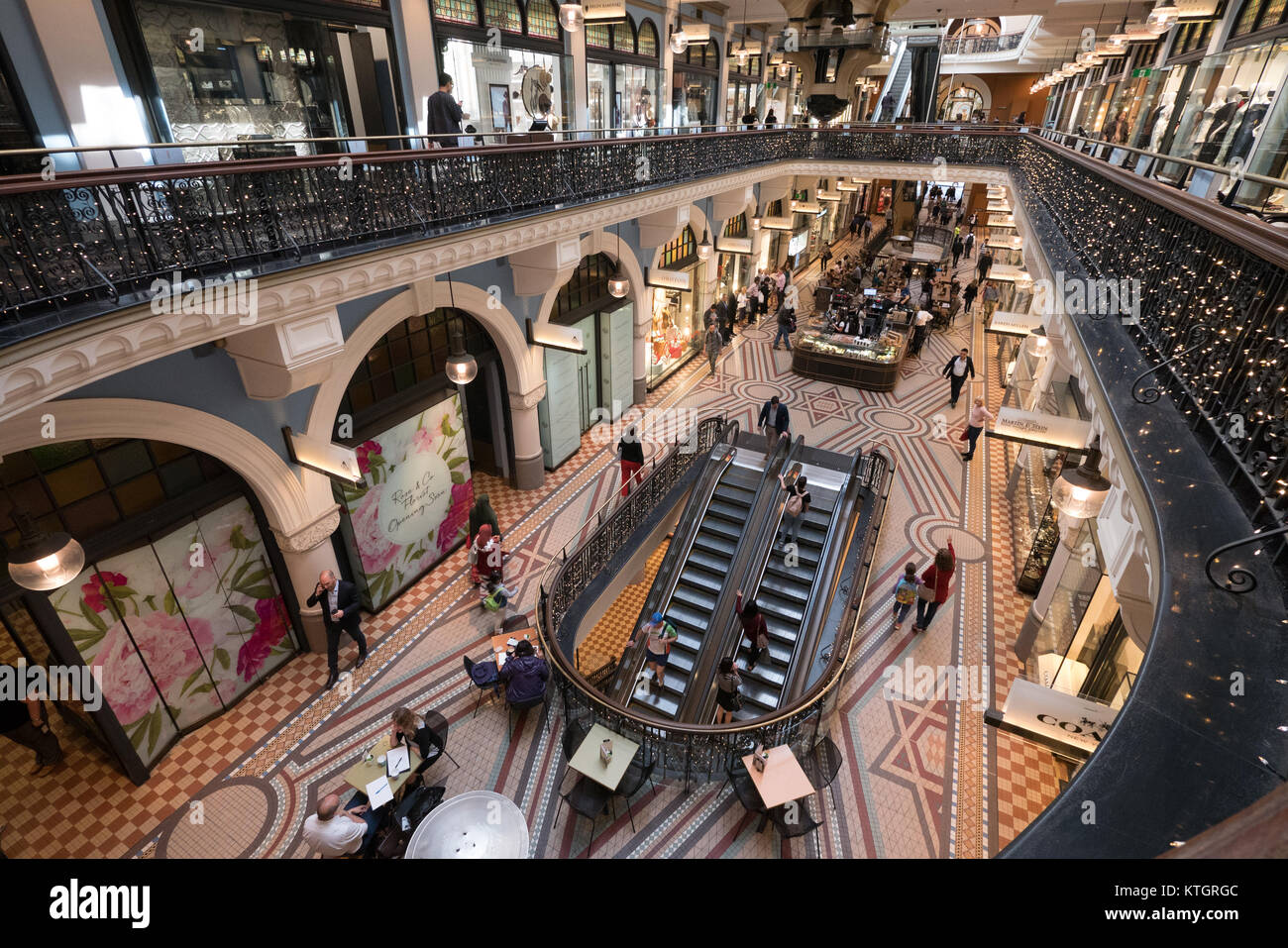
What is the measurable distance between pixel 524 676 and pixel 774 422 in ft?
20.8

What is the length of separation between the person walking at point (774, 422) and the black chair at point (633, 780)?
557 cm

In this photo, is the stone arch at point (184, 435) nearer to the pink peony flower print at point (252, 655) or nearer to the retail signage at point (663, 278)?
the pink peony flower print at point (252, 655)

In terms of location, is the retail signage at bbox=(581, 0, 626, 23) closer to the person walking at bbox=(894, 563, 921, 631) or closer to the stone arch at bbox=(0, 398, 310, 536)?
the stone arch at bbox=(0, 398, 310, 536)

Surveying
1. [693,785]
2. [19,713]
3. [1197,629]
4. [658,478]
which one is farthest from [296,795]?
[1197,629]

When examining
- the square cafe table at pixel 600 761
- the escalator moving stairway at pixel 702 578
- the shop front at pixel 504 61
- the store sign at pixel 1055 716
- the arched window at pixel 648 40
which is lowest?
the escalator moving stairway at pixel 702 578

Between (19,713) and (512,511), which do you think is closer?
(19,713)

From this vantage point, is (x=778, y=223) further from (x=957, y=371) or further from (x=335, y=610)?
(x=335, y=610)

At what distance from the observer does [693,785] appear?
575cm

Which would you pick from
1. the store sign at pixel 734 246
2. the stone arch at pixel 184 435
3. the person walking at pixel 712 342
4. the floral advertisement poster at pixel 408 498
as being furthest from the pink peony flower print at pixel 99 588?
the store sign at pixel 734 246

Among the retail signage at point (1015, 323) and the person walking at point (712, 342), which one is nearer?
the retail signage at point (1015, 323)

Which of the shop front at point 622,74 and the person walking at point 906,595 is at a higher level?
the shop front at point 622,74

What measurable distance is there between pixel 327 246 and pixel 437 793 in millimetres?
4622

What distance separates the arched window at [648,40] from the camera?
36.4 feet
